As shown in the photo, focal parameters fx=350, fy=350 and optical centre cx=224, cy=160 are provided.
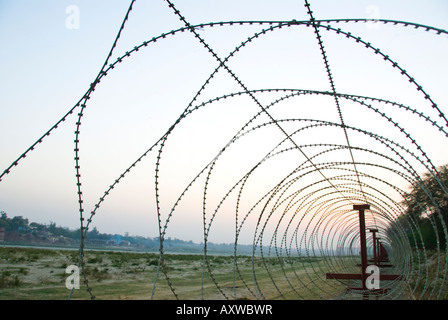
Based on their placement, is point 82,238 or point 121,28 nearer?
point 121,28

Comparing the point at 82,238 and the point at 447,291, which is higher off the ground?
the point at 82,238

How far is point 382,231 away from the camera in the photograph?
25375 mm

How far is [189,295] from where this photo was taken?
12.2 m

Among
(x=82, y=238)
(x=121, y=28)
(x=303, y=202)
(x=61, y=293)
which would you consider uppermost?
(x=121, y=28)

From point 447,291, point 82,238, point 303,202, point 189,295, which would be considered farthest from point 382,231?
point 82,238
